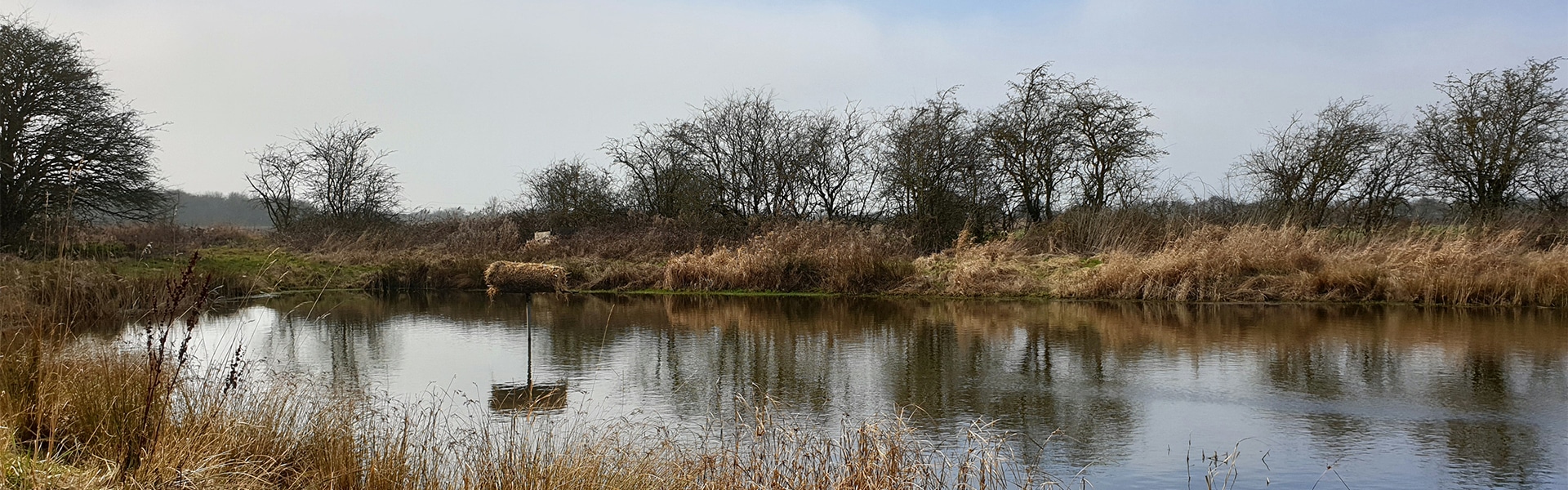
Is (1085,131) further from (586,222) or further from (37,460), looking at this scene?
(37,460)

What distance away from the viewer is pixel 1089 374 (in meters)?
10.3

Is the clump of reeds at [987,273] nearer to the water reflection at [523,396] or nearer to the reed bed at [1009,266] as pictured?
the reed bed at [1009,266]

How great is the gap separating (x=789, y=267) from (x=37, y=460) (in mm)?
17859

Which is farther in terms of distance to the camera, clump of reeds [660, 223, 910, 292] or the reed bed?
clump of reeds [660, 223, 910, 292]

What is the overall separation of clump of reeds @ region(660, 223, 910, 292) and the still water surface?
3.94 meters

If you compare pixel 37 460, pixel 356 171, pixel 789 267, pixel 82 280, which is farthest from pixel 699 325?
pixel 356 171

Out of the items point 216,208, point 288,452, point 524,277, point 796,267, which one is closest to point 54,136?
point 524,277

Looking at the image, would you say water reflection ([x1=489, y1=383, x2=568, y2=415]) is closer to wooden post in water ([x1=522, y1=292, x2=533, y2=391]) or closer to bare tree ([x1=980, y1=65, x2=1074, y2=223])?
wooden post in water ([x1=522, y1=292, x2=533, y2=391])

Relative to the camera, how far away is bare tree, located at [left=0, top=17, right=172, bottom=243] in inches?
863

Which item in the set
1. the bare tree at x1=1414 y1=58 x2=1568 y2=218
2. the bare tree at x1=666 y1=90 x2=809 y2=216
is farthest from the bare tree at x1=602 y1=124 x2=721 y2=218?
the bare tree at x1=1414 y1=58 x2=1568 y2=218

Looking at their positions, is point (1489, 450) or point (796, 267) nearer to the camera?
point (1489, 450)

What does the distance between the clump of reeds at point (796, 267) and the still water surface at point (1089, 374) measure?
3945 millimetres

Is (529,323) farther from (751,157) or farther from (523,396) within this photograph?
(751,157)

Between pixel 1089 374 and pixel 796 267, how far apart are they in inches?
478
